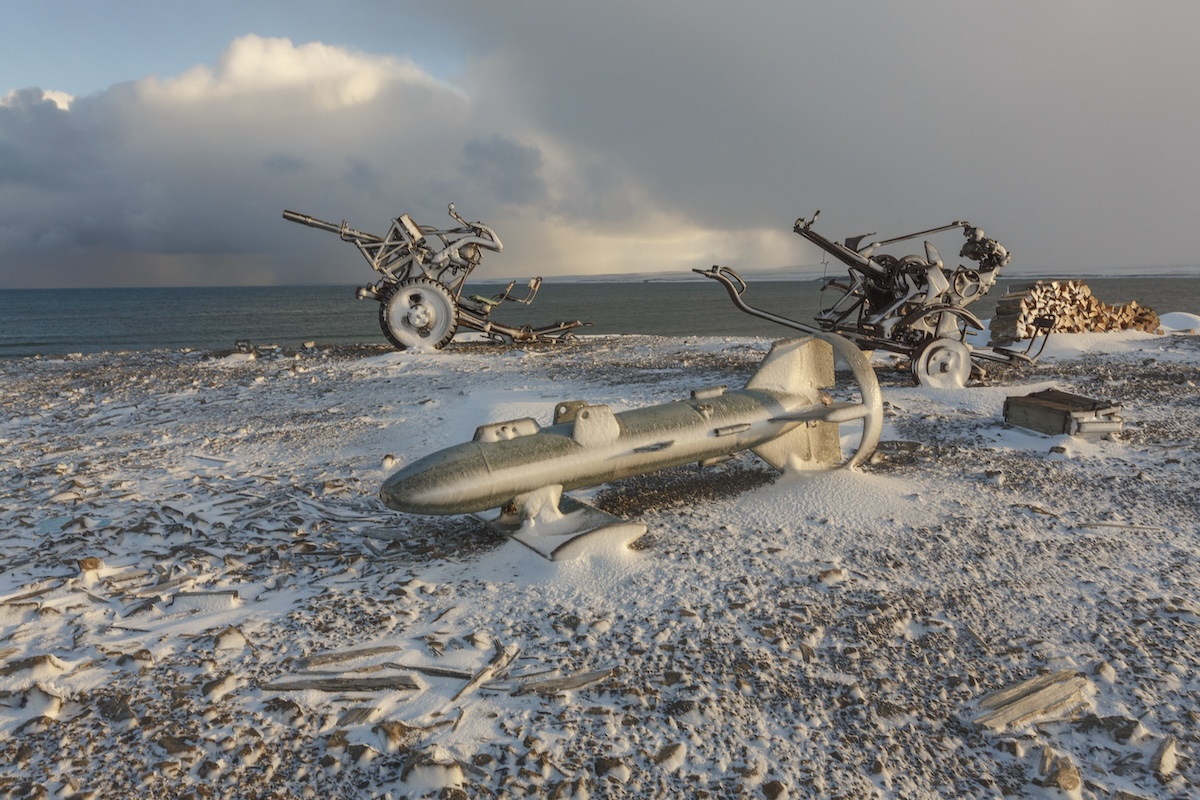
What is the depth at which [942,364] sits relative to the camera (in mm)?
10828

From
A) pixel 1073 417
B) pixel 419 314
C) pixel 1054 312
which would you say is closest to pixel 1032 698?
pixel 1073 417

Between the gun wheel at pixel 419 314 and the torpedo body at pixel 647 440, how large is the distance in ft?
31.7

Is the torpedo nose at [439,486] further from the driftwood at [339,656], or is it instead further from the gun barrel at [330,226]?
the gun barrel at [330,226]

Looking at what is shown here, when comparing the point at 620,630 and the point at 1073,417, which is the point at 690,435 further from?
the point at 1073,417

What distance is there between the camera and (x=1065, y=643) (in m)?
3.86

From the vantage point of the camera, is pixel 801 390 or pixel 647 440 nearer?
pixel 647 440

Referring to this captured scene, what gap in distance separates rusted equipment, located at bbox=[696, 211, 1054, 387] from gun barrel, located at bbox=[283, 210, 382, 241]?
29.7 ft

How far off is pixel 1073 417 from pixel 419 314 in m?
11.9

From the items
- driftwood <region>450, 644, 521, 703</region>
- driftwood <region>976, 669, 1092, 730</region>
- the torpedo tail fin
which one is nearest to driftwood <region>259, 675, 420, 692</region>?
driftwood <region>450, 644, 521, 703</region>

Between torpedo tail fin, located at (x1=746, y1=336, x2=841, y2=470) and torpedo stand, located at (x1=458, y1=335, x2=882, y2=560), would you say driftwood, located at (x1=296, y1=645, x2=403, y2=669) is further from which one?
torpedo tail fin, located at (x1=746, y1=336, x2=841, y2=470)

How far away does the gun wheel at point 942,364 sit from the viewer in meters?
10.7

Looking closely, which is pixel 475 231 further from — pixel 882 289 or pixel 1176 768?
pixel 1176 768

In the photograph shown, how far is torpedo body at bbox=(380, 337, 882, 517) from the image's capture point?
189 inches

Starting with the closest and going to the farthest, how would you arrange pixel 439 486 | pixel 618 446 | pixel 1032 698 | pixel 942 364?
pixel 1032 698, pixel 439 486, pixel 618 446, pixel 942 364
